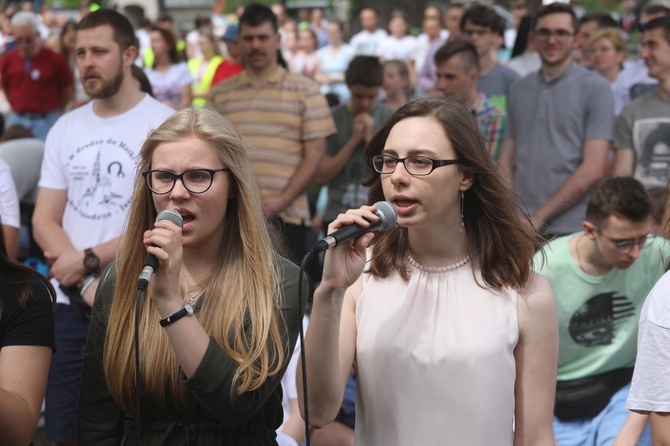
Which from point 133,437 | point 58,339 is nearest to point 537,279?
point 133,437

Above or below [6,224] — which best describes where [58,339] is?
below

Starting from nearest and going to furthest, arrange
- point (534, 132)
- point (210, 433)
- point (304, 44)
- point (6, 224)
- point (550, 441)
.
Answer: point (210, 433) < point (550, 441) < point (6, 224) < point (534, 132) < point (304, 44)

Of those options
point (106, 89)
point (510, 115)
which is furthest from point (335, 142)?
point (106, 89)

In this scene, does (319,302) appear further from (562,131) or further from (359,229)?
(562,131)

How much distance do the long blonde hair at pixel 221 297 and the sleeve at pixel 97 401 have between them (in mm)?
95

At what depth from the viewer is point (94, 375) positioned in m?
3.32

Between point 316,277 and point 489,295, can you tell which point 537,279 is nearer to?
point 489,295

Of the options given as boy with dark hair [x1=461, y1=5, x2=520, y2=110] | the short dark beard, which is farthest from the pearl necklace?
boy with dark hair [x1=461, y1=5, x2=520, y2=110]

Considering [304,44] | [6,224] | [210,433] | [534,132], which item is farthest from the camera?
[304,44]

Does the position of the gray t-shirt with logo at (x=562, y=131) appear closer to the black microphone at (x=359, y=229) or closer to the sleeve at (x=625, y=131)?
the sleeve at (x=625, y=131)

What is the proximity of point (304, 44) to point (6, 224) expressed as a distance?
1305 centimetres

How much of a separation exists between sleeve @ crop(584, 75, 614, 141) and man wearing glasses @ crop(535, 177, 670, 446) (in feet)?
5.33

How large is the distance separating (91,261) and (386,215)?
7.90 feet

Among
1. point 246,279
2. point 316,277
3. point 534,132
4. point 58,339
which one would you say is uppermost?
point 246,279
